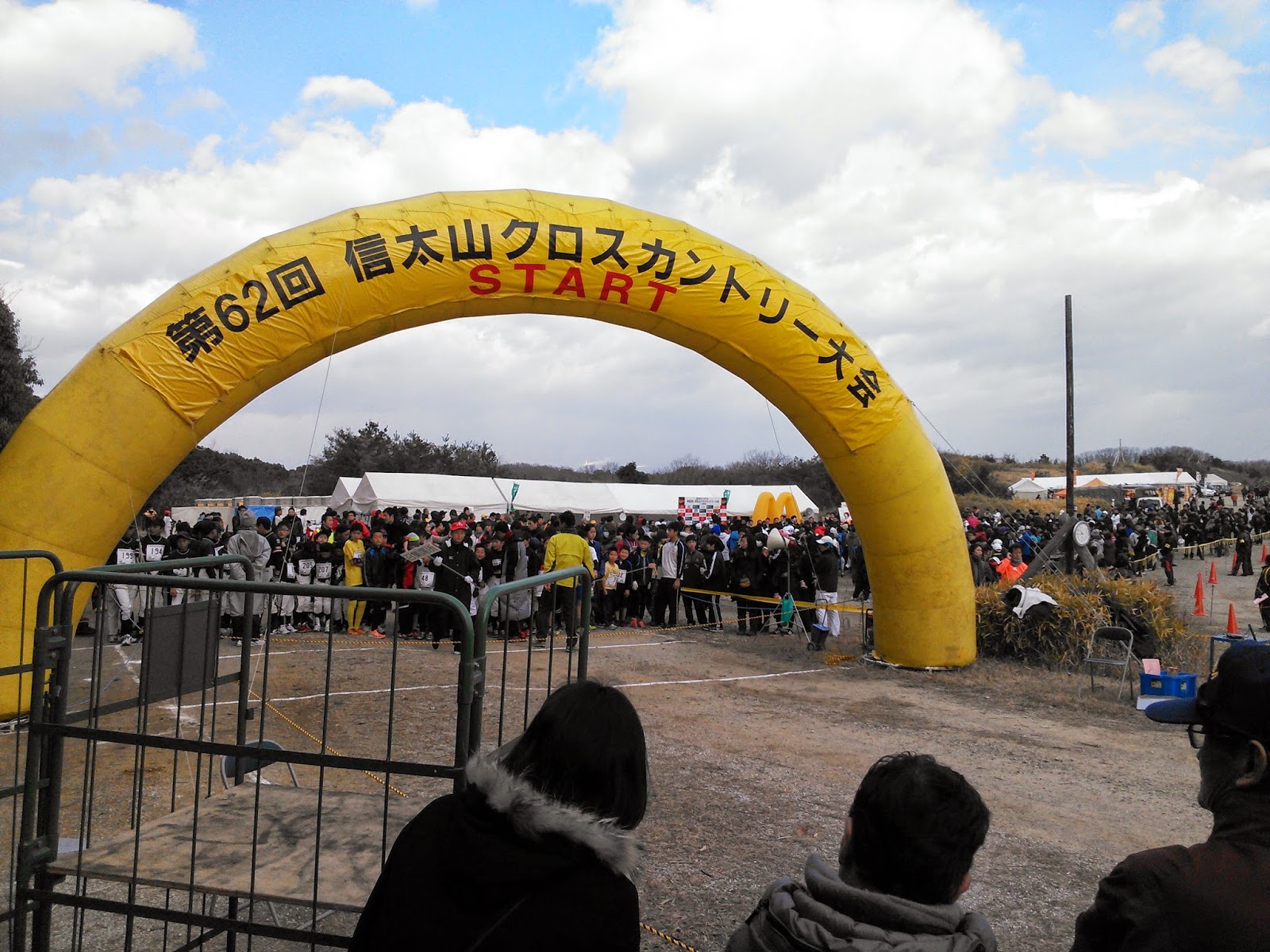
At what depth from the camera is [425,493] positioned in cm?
2639

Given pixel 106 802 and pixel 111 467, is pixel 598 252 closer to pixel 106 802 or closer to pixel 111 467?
pixel 111 467

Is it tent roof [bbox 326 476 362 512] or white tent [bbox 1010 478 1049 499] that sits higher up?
white tent [bbox 1010 478 1049 499]

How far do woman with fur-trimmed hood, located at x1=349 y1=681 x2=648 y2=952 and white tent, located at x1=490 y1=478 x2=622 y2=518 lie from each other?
85.0 ft

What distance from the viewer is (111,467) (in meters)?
7.34

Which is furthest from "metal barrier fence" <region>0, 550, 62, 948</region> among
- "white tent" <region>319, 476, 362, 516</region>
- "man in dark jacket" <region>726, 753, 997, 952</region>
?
"white tent" <region>319, 476, 362, 516</region>

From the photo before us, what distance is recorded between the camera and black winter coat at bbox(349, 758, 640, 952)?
1.59 m

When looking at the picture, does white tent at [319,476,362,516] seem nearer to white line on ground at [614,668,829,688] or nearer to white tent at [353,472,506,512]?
white tent at [353,472,506,512]

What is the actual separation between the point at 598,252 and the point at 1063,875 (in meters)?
6.30

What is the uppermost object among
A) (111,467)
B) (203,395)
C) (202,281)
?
(202,281)

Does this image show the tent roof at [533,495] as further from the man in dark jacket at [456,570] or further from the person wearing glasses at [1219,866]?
the person wearing glasses at [1219,866]

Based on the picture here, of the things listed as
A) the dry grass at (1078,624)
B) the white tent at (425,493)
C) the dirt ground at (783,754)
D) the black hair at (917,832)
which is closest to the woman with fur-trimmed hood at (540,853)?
the black hair at (917,832)

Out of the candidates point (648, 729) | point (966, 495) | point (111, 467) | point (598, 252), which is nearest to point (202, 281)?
point (111, 467)

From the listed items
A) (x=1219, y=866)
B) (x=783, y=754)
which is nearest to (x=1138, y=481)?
(x=783, y=754)

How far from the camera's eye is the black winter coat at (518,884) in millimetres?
1590
